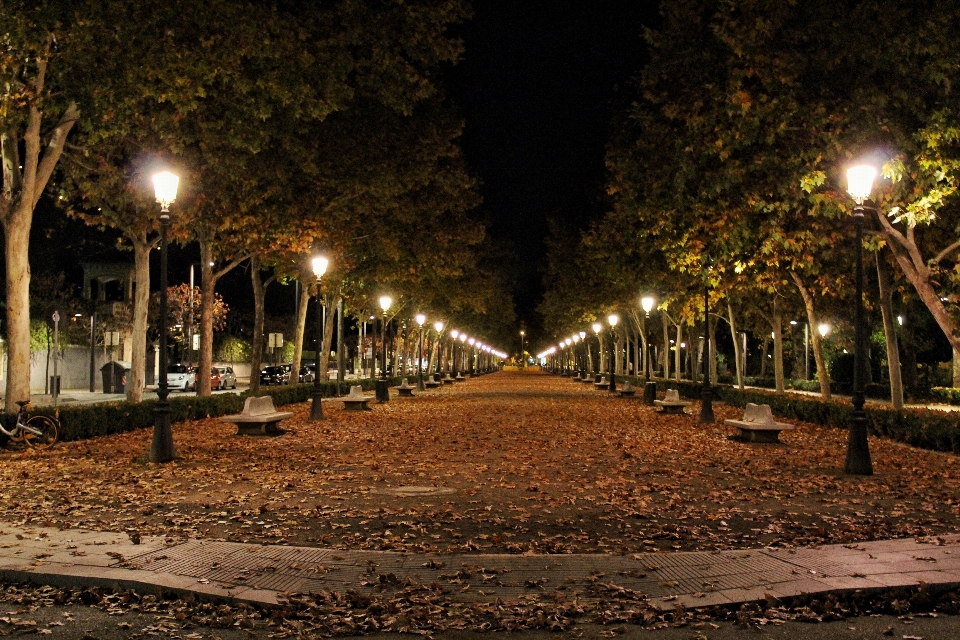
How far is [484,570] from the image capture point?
7469mm

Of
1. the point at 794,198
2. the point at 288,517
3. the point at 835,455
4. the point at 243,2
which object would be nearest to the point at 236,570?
the point at 288,517

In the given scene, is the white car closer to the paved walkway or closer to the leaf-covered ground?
the leaf-covered ground

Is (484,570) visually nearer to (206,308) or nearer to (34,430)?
(34,430)

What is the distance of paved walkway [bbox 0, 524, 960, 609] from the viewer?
22.4ft

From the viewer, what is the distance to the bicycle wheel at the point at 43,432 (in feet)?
55.6

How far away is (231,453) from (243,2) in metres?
9.08

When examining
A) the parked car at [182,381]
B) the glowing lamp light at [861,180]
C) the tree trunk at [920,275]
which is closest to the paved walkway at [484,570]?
the glowing lamp light at [861,180]

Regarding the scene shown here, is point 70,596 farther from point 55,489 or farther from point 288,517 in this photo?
point 55,489

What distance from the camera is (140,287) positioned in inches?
1009

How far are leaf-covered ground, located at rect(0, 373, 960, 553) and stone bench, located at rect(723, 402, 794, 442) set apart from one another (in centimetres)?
41

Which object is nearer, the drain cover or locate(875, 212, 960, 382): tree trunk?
the drain cover

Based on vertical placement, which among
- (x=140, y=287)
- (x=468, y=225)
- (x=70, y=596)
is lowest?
(x=70, y=596)

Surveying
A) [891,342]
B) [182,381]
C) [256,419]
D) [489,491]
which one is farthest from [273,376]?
[489,491]

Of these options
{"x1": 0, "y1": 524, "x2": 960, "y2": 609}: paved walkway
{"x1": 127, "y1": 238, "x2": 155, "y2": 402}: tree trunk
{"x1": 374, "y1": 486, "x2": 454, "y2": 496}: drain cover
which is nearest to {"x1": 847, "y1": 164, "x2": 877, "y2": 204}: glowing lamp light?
{"x1": 0, "y1": 524, "x2": 960, "y2": 609}: paved walkway
